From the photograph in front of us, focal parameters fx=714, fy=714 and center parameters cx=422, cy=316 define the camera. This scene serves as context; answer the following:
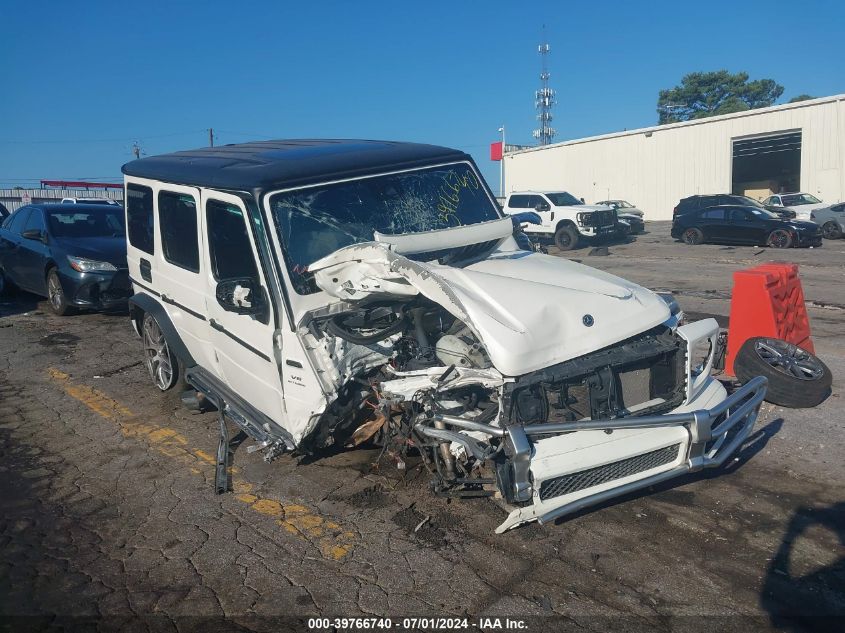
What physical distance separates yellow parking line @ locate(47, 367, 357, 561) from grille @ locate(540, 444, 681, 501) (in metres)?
1.18

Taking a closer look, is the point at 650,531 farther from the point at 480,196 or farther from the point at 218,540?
the point at 480,196

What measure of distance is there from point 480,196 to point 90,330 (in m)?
6.48

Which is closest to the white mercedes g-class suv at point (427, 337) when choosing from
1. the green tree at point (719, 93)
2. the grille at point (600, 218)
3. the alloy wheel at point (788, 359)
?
the alloy wheel at point (788, 359)

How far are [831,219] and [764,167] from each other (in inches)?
990

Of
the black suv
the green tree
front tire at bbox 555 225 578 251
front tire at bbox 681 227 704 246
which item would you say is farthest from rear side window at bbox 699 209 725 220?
the green tree

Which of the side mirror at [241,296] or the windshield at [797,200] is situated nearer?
the side mirror at [241,296]

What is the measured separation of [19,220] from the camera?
11.5 metres

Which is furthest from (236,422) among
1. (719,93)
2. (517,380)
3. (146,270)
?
(719,93)

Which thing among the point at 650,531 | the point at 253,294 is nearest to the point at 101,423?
the point at 253,294

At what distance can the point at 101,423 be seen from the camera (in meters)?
6.09

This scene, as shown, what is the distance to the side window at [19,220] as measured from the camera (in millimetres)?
11273

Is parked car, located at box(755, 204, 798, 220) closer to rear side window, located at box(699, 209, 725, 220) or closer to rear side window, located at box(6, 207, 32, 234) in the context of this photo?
rear side window, located at box(699, 209, 725, 220)

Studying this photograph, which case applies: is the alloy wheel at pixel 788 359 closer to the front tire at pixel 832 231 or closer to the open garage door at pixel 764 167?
the front tire at pixel 832 231

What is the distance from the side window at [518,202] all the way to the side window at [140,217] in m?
19.6
